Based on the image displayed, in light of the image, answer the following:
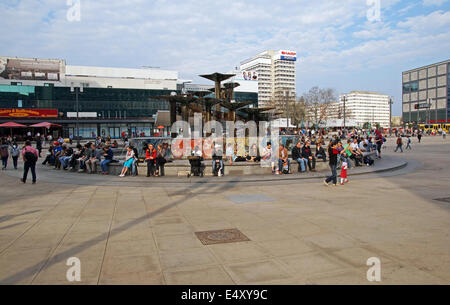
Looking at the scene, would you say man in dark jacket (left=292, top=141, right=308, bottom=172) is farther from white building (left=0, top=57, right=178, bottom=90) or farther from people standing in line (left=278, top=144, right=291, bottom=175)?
white building (left=0, top=57, right=178, bottom=90)

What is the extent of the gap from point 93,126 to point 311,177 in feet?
212

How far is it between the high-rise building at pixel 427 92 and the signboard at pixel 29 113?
10257 cm

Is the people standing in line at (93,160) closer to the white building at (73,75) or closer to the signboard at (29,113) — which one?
the signboard at (29,113)

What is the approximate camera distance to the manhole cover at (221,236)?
5756mm

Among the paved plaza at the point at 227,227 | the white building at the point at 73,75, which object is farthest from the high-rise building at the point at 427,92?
the paved plaza at the point at 227,227

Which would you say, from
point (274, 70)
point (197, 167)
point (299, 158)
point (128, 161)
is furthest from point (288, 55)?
point (128, 161)

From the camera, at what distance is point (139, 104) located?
75562mm

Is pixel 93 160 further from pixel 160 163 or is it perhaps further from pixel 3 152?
pixel 3 152

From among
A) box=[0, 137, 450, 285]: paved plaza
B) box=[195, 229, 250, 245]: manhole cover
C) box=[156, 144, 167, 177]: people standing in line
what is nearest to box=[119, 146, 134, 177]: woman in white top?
box=[156, 144, 167, 177]: people standing in line

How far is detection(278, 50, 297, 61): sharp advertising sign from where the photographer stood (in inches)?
7303

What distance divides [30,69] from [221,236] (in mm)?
93283

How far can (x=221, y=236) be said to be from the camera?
19.9ft

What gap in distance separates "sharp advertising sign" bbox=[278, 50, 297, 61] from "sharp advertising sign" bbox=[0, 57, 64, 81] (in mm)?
130999
